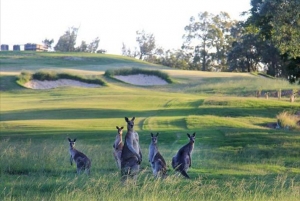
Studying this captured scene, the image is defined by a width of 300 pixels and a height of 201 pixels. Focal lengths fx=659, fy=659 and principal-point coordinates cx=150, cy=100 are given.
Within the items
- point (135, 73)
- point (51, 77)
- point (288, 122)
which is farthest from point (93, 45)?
point (288, 122)

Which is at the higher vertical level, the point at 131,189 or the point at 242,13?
the point at 242,13

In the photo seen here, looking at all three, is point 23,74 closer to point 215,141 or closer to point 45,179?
point 215,141

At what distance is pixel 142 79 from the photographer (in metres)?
87.6

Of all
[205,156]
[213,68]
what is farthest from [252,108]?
[213,68]

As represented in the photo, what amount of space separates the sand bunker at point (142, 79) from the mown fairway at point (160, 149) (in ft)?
100

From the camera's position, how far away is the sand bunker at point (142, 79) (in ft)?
284

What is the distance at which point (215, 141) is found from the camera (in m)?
26.3

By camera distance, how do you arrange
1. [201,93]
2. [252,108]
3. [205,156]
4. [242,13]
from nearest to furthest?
1. [205,156]
2. [242,13]
3. [252,108]
4. [201,93]

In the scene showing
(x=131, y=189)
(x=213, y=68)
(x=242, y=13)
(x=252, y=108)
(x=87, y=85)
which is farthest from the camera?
(x=213, y=68)

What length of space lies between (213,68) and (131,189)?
Answer: 130m

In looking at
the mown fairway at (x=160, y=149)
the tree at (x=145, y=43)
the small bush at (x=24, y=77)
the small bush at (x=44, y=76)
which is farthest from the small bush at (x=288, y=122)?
the tree at (x=145, y=43)

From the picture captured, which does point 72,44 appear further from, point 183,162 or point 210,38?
point 183,162

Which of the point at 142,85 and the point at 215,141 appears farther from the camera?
the point at 142,85

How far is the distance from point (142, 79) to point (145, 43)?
84.7 m
